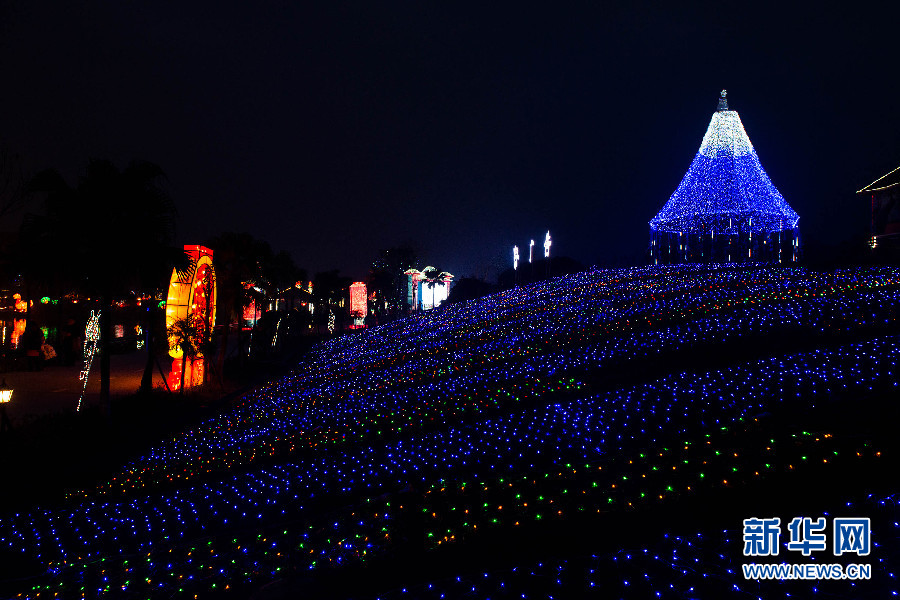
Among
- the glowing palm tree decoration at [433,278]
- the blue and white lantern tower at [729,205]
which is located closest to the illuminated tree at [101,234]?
the blue and white lantern tower at [729,205]

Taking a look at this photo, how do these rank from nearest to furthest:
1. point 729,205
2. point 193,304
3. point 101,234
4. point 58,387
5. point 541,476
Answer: point 541,476 < point 101,234 < point 193,304 < point 58,387 < point 729,205

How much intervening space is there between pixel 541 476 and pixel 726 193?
21.7 meters

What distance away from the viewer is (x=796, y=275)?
16.7m

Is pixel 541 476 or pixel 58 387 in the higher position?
pixel 541 476

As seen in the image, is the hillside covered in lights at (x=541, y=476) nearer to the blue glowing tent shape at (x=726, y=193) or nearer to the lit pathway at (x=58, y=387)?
the lit pathway at (x=58, y=387)

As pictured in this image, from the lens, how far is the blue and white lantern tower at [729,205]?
990 inches

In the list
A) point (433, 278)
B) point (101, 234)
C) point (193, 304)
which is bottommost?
point (193, 304)

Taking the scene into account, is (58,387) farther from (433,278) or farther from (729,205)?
(433,278)

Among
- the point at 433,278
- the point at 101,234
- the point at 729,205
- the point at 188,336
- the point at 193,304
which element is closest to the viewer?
the point at 101,234

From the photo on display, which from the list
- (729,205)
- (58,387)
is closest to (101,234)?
(58,387)

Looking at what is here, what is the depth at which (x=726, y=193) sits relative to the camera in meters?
25.4

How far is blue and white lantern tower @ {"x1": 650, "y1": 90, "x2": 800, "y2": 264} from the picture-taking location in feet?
82.5

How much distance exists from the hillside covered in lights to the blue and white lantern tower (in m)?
10.5

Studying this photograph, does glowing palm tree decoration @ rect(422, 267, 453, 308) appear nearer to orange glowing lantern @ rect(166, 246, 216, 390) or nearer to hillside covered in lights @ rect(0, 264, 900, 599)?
orange glowing lantern @ rect(166, 246, 216, 390)
